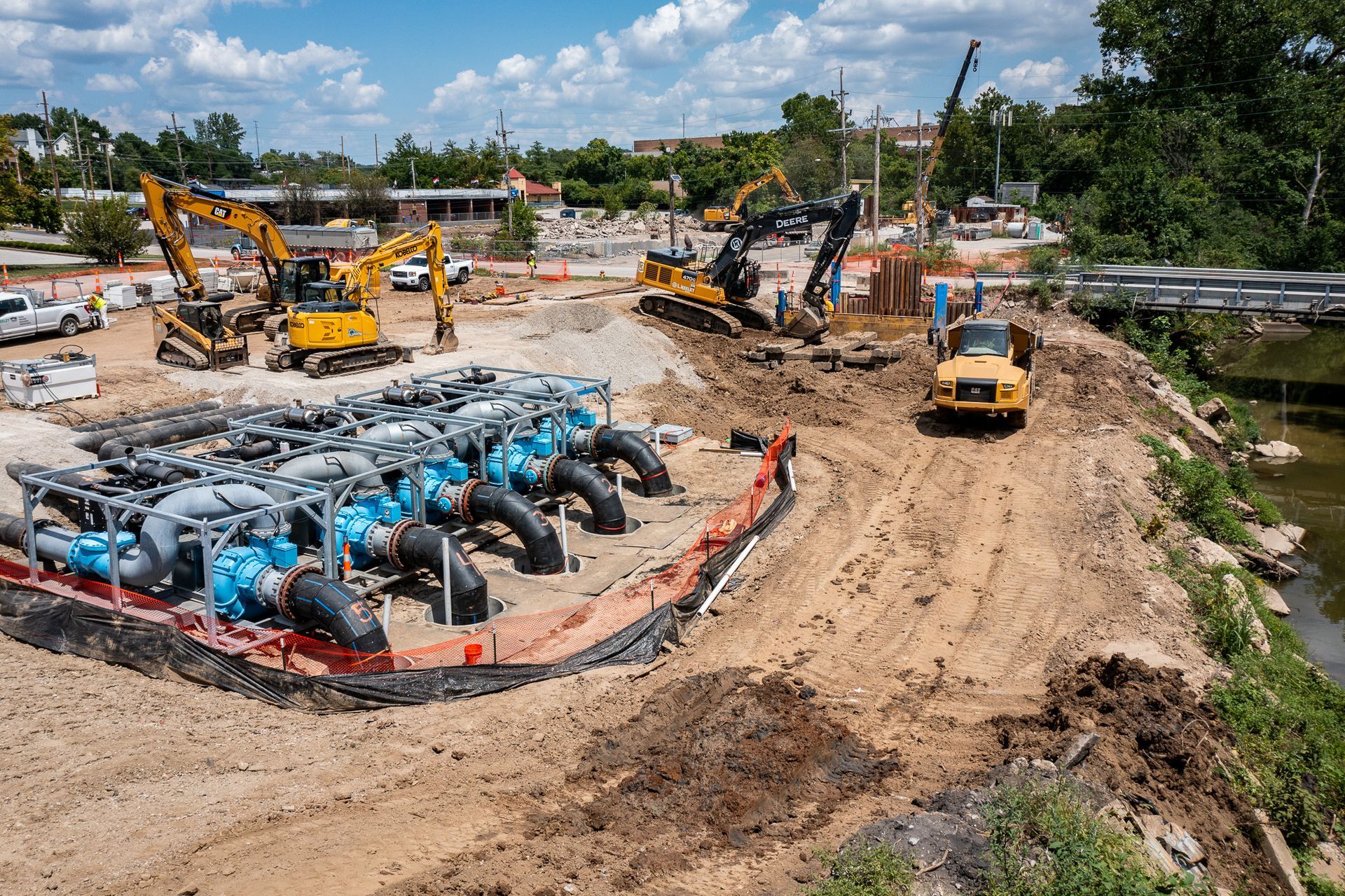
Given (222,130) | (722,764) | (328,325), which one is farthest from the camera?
(222,130)

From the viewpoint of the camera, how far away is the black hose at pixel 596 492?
57.1 ft

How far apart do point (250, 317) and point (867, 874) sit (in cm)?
2812

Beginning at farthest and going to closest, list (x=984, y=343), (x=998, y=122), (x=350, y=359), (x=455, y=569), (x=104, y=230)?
(x=998, y=122)
(x=104, y=230)
(x=350, y=359)
(x=984, y=343)
(x=455, y=569)

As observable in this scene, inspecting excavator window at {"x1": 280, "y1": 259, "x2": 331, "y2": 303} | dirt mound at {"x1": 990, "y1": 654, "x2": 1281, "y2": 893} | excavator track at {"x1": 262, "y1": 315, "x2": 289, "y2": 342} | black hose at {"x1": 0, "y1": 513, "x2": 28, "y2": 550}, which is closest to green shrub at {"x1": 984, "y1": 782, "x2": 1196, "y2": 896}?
dirt mound at {"x1": 990, "y1": 654, "x2": 1281, "y2": 893}

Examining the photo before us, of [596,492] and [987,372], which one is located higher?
[987,372]

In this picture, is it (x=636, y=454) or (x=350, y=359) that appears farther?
(x=350, y=359)

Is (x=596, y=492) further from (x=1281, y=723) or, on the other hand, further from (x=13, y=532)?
(x=1281, y=723)

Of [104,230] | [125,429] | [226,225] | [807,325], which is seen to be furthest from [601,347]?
[104,230]

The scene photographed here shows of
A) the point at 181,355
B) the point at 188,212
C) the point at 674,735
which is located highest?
the point at 188,212

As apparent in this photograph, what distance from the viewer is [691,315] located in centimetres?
3142

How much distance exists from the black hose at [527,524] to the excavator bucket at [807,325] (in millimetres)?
16093

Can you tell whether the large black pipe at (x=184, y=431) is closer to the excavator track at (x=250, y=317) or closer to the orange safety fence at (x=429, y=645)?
the orange safety fence at (x=429, y=645)

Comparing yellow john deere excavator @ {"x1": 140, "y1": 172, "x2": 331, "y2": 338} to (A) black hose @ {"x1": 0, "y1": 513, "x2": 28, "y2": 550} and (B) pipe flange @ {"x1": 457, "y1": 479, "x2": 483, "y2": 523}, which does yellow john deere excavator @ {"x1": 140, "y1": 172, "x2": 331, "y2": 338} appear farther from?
(B) pipe flange @ {"x1": 457, "y1": 479, "x2": 483, "y2": 523}

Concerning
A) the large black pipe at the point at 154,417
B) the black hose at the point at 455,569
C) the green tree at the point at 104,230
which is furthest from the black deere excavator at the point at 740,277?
the green tree at the point at 104,230
